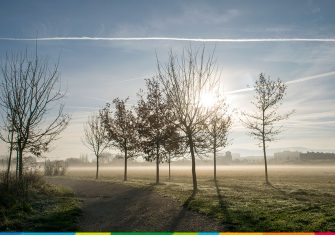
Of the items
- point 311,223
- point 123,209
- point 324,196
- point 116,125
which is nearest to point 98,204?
point 123,209

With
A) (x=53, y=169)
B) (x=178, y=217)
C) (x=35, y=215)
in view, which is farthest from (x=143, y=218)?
(x=53, y=169)

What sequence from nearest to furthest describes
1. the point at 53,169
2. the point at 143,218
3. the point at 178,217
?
1. the point at 143,218
2. the point at 178,217
3. the point at 53,169

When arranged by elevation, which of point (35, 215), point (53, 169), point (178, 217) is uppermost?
point (53, 169)

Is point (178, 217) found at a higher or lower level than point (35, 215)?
lower

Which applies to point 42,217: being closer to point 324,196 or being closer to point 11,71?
point 11,71

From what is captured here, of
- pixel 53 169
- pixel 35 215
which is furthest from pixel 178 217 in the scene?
pixel 53 169

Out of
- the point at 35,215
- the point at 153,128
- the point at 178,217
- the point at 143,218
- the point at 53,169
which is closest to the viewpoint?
the point at 143,218

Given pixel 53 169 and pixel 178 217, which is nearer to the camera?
pixel 178 217

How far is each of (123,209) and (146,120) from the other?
57.2 feet

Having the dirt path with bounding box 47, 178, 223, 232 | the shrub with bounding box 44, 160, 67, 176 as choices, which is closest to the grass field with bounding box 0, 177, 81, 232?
the dirt path with bounding box 47, 178, 223, 232

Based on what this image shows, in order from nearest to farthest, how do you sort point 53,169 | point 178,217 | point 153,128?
1. point 178,217
2. point 153,128
3. point 53,169

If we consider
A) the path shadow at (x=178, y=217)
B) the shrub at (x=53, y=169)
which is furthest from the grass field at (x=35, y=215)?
the shrub at (x=53, y=169)

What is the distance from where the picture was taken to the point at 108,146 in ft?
138

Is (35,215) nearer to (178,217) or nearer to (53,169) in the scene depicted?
(178,217)
